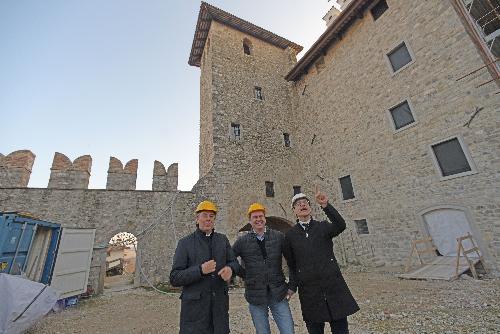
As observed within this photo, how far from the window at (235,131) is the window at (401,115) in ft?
23.8

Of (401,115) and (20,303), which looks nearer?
(20,303)

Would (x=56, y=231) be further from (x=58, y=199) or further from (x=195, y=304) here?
(x=195, y=304)

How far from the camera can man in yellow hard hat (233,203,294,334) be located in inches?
105

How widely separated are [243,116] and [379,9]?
26.9 feet

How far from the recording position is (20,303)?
400 cm

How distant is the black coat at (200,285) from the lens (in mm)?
2234

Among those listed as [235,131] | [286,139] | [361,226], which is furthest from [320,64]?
[361,226]

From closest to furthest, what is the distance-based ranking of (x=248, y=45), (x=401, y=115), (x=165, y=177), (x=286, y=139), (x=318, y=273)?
1. (x=318, y=273)
2. (x=401, y=115)
3. (x=165, y=177)
4. (x=286, y=139)
5. (x=248, y=45)

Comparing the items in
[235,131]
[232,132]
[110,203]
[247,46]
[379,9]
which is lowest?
[110,203]

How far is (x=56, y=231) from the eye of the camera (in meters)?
6.91

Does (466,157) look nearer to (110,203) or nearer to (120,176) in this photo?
(120,176)

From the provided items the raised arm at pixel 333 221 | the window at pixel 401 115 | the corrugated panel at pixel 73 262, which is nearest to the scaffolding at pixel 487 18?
the window at pixel 401 115

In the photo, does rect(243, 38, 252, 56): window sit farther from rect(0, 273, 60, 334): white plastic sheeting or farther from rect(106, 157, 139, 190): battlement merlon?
rect(0, 273, 60, 334): white plastic sheeting

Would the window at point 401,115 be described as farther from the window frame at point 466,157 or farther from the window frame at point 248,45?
the window frame at point 248,45
